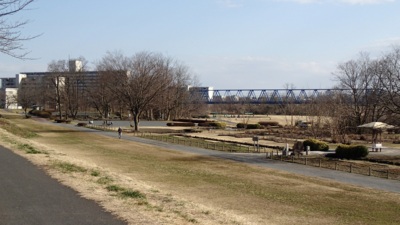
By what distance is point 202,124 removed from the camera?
96562 mm

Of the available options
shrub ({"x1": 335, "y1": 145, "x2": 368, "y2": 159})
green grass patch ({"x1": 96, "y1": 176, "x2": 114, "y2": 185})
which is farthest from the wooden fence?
green grass patch ({"x1": 96, "y1": 176, "x2": 114, "y2": 185})

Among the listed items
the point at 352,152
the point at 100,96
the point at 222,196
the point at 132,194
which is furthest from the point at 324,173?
the point at 100,96

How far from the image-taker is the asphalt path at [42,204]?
29.4 feet

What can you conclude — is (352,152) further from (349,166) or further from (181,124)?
(181,124)

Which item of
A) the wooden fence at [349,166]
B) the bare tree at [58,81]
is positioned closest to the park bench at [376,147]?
the wooden fence at [349,166]

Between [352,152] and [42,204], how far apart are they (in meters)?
32.4

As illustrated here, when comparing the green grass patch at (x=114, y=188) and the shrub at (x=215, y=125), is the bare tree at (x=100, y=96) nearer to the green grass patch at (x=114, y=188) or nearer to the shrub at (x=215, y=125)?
the shrub at (x=215, y=125)

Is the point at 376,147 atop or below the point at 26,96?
below

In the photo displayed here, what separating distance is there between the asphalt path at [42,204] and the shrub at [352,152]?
95.4ft

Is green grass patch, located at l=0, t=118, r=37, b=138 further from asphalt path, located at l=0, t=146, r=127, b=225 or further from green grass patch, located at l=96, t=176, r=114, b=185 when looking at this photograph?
asphalt path, located at l=0, t=146, r=127, b=225

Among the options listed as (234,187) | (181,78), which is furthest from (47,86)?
(234,187)

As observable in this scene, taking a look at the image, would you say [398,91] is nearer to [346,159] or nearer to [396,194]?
[346,159]

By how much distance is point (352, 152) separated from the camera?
3834 centimetres

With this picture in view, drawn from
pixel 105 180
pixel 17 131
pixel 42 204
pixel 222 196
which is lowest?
pixel 222 196
